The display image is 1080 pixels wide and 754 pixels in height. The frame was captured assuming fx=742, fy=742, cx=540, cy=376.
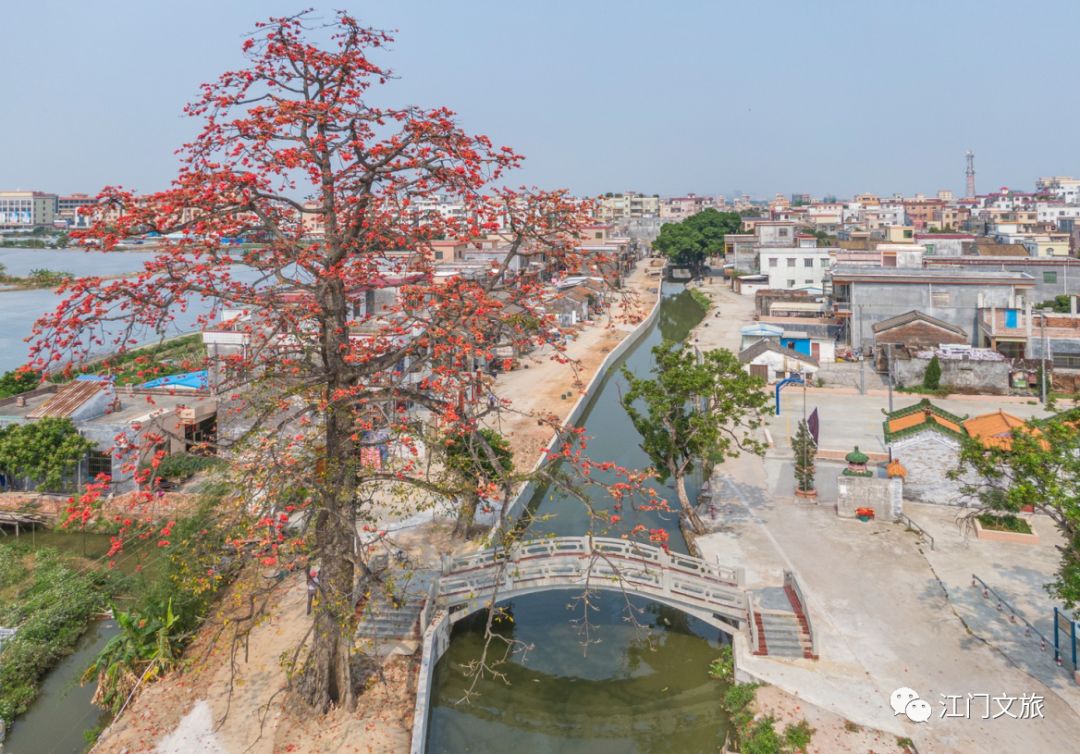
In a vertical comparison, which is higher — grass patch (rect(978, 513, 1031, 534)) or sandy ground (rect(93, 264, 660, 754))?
grass patch (rect(978, 513, 1031, 534))

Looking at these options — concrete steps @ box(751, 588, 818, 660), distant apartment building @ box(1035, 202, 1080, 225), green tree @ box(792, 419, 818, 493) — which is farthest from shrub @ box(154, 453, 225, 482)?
distant apartment building @ box(1035, 202, 1080, 225)

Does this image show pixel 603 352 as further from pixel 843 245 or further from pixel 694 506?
pixel 843 245

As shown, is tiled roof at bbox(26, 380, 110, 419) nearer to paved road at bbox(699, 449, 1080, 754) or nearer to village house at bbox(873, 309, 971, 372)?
paved road at bbox(699, 449, 1080, 754)

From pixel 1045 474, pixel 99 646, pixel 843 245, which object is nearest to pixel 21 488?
pixel 99 646

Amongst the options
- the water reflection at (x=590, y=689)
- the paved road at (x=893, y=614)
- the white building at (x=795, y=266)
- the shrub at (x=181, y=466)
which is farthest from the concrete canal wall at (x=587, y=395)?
the white building at (x=795, y=266)

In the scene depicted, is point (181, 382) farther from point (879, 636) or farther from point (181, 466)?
point (879, 636)
